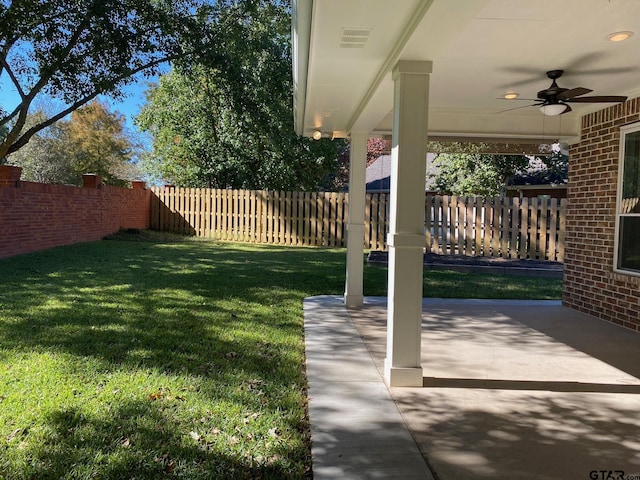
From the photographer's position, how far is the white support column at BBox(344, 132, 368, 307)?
6680 millimetres

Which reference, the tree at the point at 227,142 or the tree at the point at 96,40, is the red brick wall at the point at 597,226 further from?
the tree at the point at 227,142

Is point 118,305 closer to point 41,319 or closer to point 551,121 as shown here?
point 41,319

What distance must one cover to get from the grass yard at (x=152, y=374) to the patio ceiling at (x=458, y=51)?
2574 mm

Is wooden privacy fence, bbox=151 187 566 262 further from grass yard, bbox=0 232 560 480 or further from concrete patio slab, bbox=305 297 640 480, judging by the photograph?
concrete patio slab, bbox=305 297 640 480

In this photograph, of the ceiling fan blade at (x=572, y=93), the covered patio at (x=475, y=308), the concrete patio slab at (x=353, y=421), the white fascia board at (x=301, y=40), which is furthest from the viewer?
the ceiling fan blade at (x=572, y=93)

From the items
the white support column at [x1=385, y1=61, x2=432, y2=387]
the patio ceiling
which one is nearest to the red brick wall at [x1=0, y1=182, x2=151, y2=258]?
the patio ceiling

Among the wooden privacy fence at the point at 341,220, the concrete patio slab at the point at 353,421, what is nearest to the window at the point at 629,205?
the concrete patio slab at the point at 353,421

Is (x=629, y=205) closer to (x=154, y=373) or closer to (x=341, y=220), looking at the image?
(x=154, y=373)

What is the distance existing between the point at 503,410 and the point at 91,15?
373 inches

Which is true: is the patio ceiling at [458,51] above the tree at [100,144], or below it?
below

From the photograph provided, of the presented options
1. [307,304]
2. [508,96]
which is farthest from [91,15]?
[508,96]

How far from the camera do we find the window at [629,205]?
583 cm

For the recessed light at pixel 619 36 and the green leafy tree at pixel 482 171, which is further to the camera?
the green leafy tree at pixel 482 171

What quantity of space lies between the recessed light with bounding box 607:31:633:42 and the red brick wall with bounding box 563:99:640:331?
2348 millimetres
